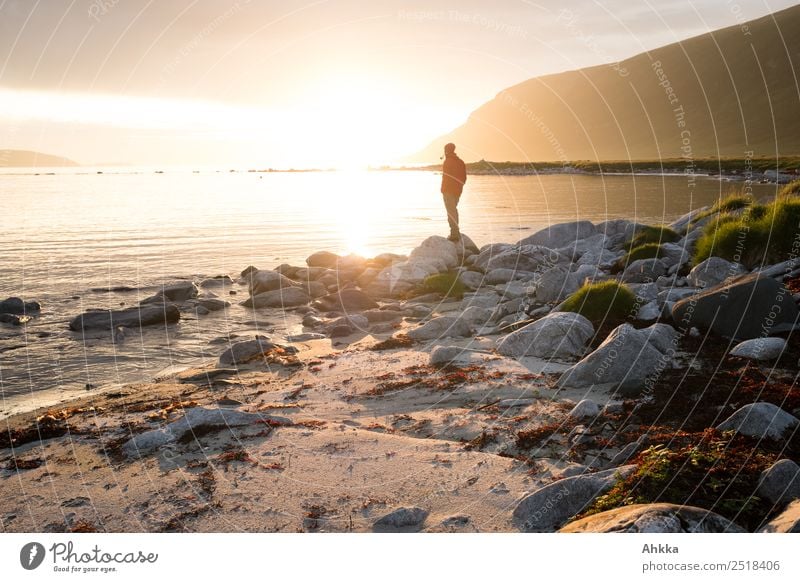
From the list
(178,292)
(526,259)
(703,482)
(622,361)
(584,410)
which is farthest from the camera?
(526,259)

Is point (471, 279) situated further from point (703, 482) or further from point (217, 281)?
point (703, 482)

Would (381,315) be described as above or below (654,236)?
below

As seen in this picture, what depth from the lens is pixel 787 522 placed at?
5141 millimetres

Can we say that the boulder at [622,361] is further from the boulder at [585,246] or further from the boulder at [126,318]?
the boulder at [585,246]

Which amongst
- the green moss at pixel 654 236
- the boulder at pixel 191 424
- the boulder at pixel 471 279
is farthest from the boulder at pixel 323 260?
the boulder at pixel 191 424

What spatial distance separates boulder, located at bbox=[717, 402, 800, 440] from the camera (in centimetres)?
719

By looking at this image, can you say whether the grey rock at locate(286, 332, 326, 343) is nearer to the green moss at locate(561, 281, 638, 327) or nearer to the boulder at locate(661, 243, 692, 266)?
the green moss at locate(561, 281, 638, 327)

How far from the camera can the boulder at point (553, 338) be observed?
1212cm

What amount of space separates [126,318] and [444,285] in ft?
34.1

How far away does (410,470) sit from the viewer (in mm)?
7812

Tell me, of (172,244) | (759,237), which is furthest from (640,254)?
(172,244)

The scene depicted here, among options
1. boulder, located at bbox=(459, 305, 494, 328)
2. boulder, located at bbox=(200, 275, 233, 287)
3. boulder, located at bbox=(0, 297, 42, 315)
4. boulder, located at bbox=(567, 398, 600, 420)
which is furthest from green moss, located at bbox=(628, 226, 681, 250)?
boulder, located at bbox=(0, 297, 42, 315)
